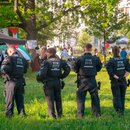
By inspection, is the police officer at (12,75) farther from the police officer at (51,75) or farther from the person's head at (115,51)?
the person's head at (115,51)

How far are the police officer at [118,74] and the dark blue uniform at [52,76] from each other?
1.33 metres

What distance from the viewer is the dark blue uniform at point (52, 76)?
11.7 metres

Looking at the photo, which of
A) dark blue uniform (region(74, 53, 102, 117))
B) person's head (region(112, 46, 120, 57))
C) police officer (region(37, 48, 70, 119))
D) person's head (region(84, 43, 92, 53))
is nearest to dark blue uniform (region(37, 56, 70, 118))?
police officer (region(37, 48, 70, 119))

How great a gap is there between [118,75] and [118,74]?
0.03 metres

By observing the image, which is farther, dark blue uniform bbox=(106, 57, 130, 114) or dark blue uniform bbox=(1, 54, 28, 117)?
dark blue uniform bbox=(106, 57, 130, 114)

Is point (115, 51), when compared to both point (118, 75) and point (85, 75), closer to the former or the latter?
point (118, 75)

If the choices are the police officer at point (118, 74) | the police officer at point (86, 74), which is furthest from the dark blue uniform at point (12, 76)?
the police officer at point (118, 74)

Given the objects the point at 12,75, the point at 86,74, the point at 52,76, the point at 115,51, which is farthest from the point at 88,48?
the point at 12,75

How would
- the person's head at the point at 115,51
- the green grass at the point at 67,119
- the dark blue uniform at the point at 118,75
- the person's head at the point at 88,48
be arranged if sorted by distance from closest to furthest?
the green grass at the point at 67,119, the person's head at the point at 88,48, the person's head at the point at 115,51, the dark blue uniform at the point at 118,75

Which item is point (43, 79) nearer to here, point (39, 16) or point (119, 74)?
point (119, 74)

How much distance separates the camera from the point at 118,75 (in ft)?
41.3

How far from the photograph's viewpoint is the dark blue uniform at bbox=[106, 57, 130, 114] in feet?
41.1

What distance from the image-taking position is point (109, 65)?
492 inches

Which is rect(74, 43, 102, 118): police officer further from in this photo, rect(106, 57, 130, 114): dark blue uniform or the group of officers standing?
rect(106, 57, 130, 114): dark blue uniform
